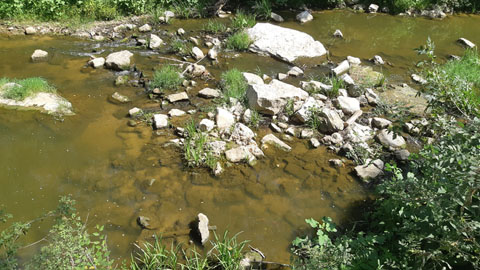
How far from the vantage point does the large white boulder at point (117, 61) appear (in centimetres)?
767

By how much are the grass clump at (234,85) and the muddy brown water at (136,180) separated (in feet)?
2.03

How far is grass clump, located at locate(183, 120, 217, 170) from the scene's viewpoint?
527cm

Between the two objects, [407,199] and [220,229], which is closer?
[407,199]

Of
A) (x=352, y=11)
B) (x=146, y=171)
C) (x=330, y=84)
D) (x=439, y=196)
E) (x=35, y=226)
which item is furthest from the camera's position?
(x=352, y=11)

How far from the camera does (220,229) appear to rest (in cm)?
442

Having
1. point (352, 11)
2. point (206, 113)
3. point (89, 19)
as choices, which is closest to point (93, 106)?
point (206, 113)

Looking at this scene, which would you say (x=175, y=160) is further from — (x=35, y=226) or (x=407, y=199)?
(x=407, y=199)

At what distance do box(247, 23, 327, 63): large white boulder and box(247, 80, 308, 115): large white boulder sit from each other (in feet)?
7.09

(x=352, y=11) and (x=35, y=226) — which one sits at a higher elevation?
(x=35, y=226)

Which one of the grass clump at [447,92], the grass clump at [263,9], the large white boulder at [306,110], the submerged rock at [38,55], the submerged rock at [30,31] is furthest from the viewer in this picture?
the grass clump at [263,9]

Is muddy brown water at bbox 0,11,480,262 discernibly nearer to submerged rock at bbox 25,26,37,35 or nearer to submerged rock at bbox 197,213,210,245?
submerged rock at bbox 197,213,210,245

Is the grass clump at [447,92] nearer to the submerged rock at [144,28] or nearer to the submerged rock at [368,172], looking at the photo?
the submerged rock at [368,172]

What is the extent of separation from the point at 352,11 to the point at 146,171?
1011 centimetres

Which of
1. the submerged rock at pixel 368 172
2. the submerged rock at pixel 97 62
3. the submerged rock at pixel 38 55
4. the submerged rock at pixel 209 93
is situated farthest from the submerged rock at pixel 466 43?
the submerged rock at pixel 38 55
